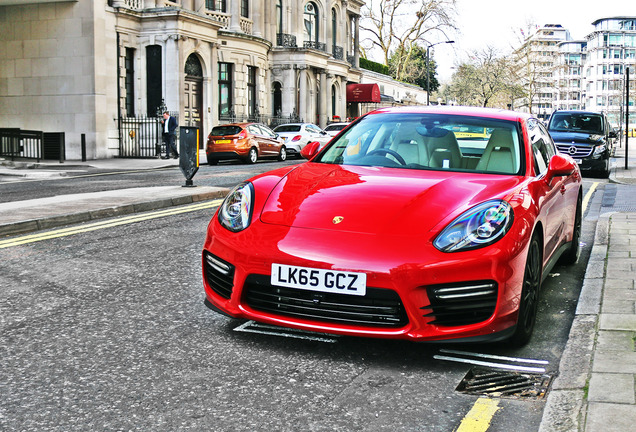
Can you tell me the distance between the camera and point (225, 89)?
1532 inches

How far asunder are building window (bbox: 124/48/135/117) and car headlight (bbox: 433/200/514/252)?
29.2 meters

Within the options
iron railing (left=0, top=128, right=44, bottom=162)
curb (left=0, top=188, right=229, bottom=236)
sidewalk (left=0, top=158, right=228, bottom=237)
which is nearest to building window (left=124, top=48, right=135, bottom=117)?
iron railing (left=0, top=128, right=44, bottom=162)

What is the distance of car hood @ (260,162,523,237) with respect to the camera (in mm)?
4215

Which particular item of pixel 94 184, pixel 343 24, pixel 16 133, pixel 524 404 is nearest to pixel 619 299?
pixel 524 404

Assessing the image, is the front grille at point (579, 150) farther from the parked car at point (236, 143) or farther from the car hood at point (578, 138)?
the parked car at point (236, 143)

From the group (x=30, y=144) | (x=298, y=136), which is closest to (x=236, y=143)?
(x=298, y=136)

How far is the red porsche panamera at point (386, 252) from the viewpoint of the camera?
399cm

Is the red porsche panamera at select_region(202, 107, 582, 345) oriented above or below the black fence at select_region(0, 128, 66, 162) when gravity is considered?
below

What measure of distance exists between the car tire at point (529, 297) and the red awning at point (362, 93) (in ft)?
185

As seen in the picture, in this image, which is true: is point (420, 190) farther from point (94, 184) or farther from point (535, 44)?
point (535, 44)

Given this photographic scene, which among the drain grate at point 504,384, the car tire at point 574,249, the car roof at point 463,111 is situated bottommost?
the drain grate at point 504,384

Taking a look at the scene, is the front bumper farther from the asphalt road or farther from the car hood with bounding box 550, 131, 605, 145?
the car hood with bounding box 550, 131, 605, 145

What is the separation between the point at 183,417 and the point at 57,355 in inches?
46.7

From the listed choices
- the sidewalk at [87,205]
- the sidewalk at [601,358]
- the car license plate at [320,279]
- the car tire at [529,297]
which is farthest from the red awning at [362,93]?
the car license plate at [320,279]
